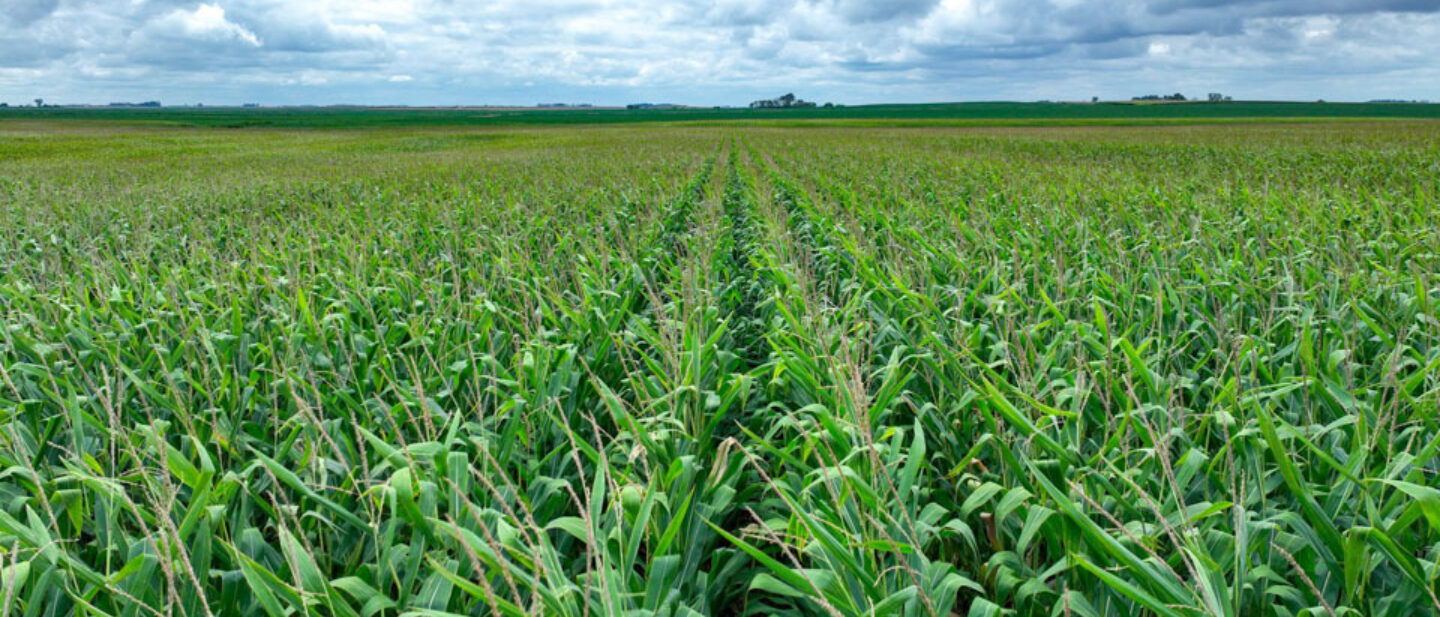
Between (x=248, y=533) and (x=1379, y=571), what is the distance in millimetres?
3147

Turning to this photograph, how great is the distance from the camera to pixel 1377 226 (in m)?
7.21

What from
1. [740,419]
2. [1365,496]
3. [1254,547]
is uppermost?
[1365,496]

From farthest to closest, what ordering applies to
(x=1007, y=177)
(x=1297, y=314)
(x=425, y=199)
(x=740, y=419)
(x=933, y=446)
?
(x=1007, y=177)
(x=425, y=199)
(x=1297, y=314)
(x=740, y=419)
(x=933, y=446)

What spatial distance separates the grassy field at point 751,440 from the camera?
75.1 inches

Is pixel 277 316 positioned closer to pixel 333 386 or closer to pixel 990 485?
pixel 333 386

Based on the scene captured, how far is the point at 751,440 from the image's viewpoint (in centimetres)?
335

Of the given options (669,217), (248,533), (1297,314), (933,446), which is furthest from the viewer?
(669,217)

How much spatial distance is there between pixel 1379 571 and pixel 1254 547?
36cm

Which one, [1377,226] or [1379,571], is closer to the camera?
[1379,571]

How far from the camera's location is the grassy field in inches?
75.1

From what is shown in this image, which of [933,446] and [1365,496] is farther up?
[1365,496]

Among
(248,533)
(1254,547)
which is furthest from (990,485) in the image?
(248,533)

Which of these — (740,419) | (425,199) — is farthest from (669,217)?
(740,419)

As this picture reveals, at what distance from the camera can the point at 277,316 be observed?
4559mm
